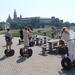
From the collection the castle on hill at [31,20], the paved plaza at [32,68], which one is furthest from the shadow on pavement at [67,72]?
the castle on hill at [31,20]

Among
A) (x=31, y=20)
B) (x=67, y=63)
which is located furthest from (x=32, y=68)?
(x=31, y=20)

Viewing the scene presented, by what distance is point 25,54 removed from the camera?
13641 millimetres

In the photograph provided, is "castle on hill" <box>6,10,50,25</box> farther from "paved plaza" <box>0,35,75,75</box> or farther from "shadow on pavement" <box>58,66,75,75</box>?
"shadow on pavement" <box>58,66,75,75</box>

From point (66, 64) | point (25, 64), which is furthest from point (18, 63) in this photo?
point (66, 64)

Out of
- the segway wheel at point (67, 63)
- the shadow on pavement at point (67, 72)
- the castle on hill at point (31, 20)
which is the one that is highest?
the segway wheel at point (67, 63)

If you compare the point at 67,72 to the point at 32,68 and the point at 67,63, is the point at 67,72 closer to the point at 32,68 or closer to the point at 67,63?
the point at 67,63

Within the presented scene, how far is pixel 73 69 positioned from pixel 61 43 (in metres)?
5.55

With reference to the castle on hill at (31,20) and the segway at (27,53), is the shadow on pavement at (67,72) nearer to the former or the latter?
the segway at (27,53)

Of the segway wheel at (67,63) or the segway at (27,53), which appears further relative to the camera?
the segway at (27,53)

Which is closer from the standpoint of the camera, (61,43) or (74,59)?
(74,59)

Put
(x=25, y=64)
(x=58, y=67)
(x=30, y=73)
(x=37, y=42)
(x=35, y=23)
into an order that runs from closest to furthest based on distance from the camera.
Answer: (x=30, y=73) < (x=58, y=67) < (x=25, y=64) < (x=37, y=42) < (x=35, y=23)

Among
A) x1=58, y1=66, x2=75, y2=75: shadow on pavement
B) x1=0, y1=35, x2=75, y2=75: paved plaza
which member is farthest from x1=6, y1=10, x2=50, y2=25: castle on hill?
x1=58, y1=66, x2=75, y2=75: shadow on pavement

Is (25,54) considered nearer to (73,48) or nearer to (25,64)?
(25,64)

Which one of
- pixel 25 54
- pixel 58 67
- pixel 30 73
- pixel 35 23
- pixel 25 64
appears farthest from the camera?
pixel 35 23
